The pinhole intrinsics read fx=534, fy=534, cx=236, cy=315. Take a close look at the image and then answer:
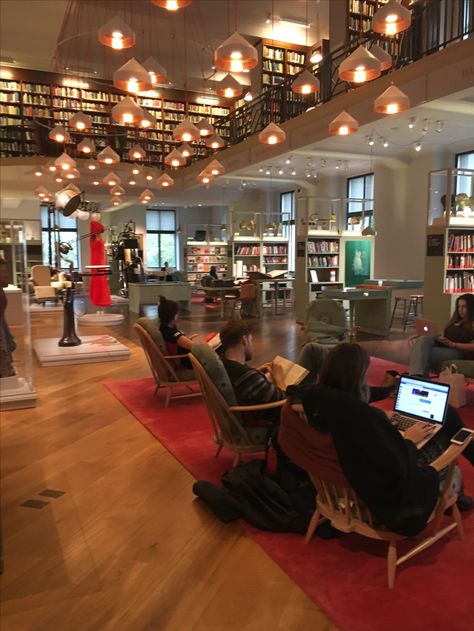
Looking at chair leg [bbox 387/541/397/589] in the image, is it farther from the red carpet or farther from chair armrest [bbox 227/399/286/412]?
chair armrest [bbox 227/399/286/412]

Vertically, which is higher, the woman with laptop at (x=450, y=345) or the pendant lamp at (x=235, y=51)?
the pendant lamp at (x=235, y=51)

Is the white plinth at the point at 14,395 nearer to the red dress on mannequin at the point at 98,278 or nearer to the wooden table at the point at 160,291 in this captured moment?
the red dress on mannequin at the point at 98,278

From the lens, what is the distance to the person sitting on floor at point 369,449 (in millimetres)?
2240

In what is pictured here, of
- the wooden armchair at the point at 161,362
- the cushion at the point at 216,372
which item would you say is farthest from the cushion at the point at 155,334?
the cushion at the point at 216,372

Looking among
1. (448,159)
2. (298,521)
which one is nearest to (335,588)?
(298,521)

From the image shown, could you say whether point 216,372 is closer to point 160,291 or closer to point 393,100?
point 393,100

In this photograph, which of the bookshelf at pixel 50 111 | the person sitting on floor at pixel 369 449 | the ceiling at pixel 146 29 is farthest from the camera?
the bookshelf at pixel 50 111

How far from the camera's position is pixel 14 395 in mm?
5387

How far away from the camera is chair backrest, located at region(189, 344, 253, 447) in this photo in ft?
11.6

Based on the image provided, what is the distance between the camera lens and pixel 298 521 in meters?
2.96

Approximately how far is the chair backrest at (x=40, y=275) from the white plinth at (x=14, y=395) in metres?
8.78

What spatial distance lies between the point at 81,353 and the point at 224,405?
4.61 m

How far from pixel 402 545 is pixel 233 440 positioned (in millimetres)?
1278

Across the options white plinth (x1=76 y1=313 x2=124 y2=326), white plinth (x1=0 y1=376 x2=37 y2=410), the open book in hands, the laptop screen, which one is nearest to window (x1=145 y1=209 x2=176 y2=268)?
white plinth (x1=76 y1=313 x2=124 y2=326)
